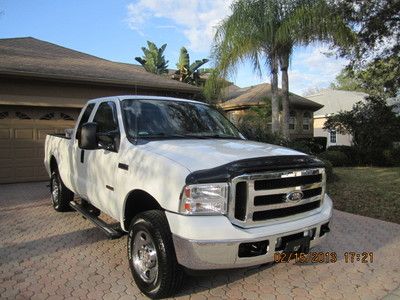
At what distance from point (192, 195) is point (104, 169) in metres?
1.81

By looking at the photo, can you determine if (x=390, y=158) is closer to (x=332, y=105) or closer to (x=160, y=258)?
(x=160, y=258)

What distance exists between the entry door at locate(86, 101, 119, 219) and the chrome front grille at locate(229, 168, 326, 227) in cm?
168

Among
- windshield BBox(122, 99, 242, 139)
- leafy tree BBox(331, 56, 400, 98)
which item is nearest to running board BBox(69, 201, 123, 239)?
windshield BBox(122, 99, 242, 139)

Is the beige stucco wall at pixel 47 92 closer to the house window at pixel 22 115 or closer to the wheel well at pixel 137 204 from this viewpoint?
the house window at pixel 22 115

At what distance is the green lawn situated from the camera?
8.12m

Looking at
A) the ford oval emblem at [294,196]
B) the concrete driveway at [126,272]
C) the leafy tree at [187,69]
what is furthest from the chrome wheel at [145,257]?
the leafy tree at [187,69]

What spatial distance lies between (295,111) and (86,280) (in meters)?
25.9

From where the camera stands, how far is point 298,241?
12.3 feet

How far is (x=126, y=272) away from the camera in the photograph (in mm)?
4625

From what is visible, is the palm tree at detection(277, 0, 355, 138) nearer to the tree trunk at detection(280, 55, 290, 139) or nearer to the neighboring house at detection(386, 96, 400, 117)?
the tree trunk at detection(280, 55, 290, 139)

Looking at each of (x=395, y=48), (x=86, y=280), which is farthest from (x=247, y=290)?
(x=395, y=48)

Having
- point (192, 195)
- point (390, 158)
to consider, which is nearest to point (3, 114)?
point (192, 195)

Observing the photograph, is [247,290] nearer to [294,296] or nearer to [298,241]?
[294,296]

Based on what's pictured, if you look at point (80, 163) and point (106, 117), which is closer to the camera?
point (106, 117)
